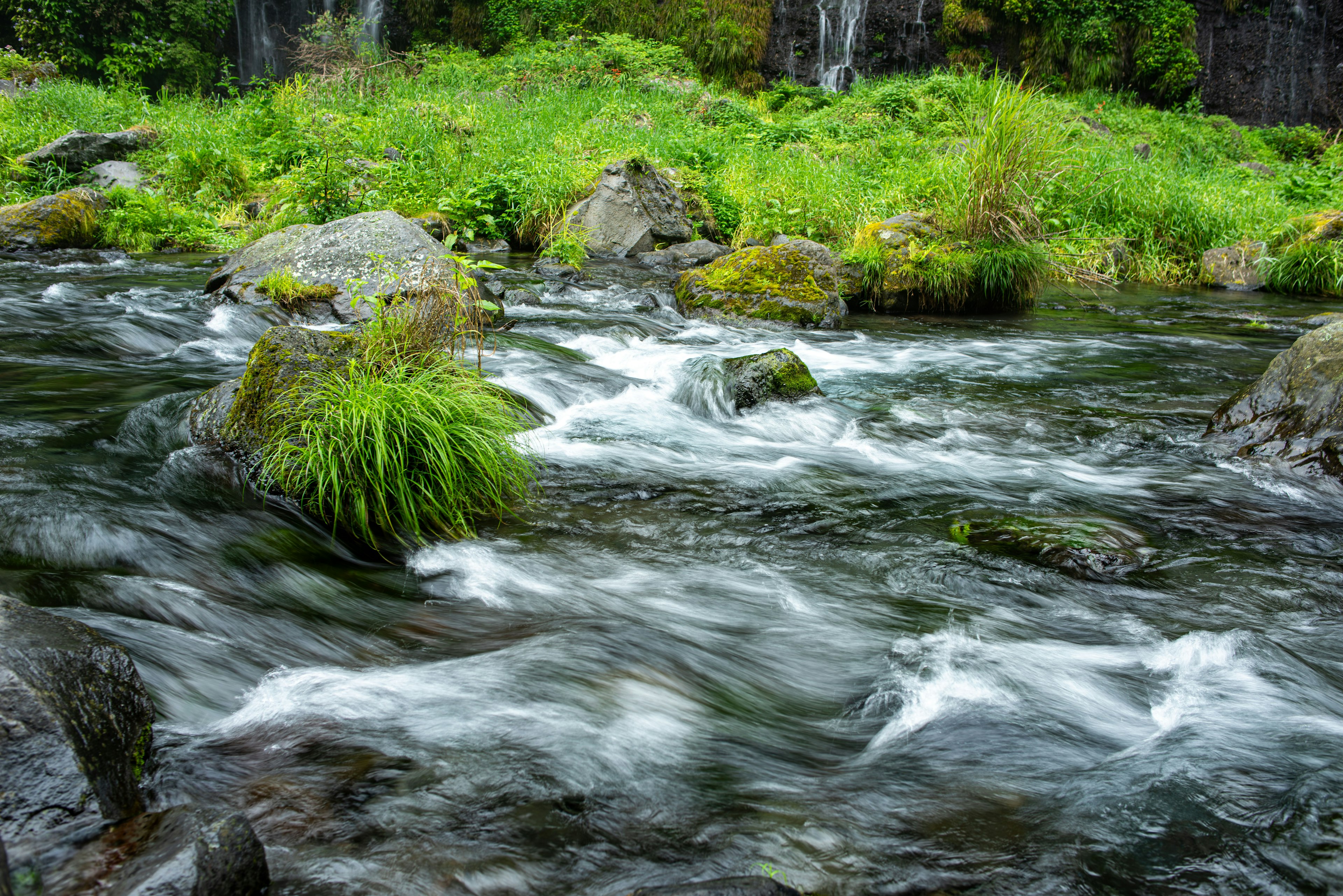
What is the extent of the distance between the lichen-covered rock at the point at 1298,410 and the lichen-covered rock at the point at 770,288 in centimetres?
417

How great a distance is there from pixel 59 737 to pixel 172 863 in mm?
416

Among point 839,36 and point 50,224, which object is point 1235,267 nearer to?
point 839,36

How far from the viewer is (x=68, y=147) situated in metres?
12.5

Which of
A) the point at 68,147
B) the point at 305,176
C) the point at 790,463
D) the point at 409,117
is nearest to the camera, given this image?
the point at 790,463

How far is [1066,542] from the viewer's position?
3.62m

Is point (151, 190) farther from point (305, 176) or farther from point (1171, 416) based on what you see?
point (1171, 416)

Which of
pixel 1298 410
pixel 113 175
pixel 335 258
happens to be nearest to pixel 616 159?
pixel 335 258

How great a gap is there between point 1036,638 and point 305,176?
10072mm

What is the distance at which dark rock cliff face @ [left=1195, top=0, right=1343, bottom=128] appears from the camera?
20.7 meters

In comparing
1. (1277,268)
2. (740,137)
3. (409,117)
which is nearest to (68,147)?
(409,117)

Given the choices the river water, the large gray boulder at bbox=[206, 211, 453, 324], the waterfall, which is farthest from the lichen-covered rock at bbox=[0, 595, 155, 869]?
the waterfall

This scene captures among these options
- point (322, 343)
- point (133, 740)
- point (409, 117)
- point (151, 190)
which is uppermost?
point (409, 117)

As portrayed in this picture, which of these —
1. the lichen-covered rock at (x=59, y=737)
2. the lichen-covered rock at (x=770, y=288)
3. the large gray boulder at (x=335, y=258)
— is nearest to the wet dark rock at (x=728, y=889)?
the lichen-covered rock at (x=59, y=737)

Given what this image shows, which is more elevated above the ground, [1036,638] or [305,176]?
[305,176]
